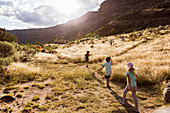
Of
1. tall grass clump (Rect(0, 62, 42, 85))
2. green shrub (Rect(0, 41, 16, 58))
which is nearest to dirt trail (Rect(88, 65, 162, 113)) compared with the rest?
tall grass clump (Rect(0, 62, 42, 85))

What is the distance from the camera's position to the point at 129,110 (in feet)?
14.1

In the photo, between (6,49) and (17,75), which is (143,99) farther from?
(6,49)

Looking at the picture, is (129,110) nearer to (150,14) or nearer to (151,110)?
(151,110)

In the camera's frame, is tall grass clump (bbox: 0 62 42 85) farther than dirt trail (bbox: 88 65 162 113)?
Yes

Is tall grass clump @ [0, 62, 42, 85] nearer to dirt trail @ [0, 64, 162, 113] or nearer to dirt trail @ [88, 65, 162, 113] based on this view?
dirt trail @ [0, 64, 162, 113]

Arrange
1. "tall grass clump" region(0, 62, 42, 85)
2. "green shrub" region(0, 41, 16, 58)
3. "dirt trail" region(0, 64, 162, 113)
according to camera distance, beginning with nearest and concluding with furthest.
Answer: "dirt trail" region(0, 64, 162, 113)
"tall grass clump" region(0, 62, 42, 85)
"green shrub" region(0, 41, 16, 58)

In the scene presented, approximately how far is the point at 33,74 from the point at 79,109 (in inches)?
254

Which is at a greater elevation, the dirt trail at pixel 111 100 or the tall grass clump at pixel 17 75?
the tall grass clump at pixel 17 75

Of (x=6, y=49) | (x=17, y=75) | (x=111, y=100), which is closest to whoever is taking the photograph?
(x=111, y=100)

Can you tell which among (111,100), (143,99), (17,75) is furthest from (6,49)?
(143,99)

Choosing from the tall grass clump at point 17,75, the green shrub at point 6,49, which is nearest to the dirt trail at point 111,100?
the tall grass clump at point 17,75

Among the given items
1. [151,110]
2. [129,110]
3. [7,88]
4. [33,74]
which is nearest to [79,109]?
[129,110]

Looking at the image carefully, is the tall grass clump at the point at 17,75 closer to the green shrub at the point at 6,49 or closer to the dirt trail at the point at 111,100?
the dirt trail at the point at 111,100

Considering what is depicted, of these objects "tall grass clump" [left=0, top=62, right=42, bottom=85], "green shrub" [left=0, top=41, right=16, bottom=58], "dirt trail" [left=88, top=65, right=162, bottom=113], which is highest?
"green shrub" [left=0, top=41, right=16, bottom=58]
